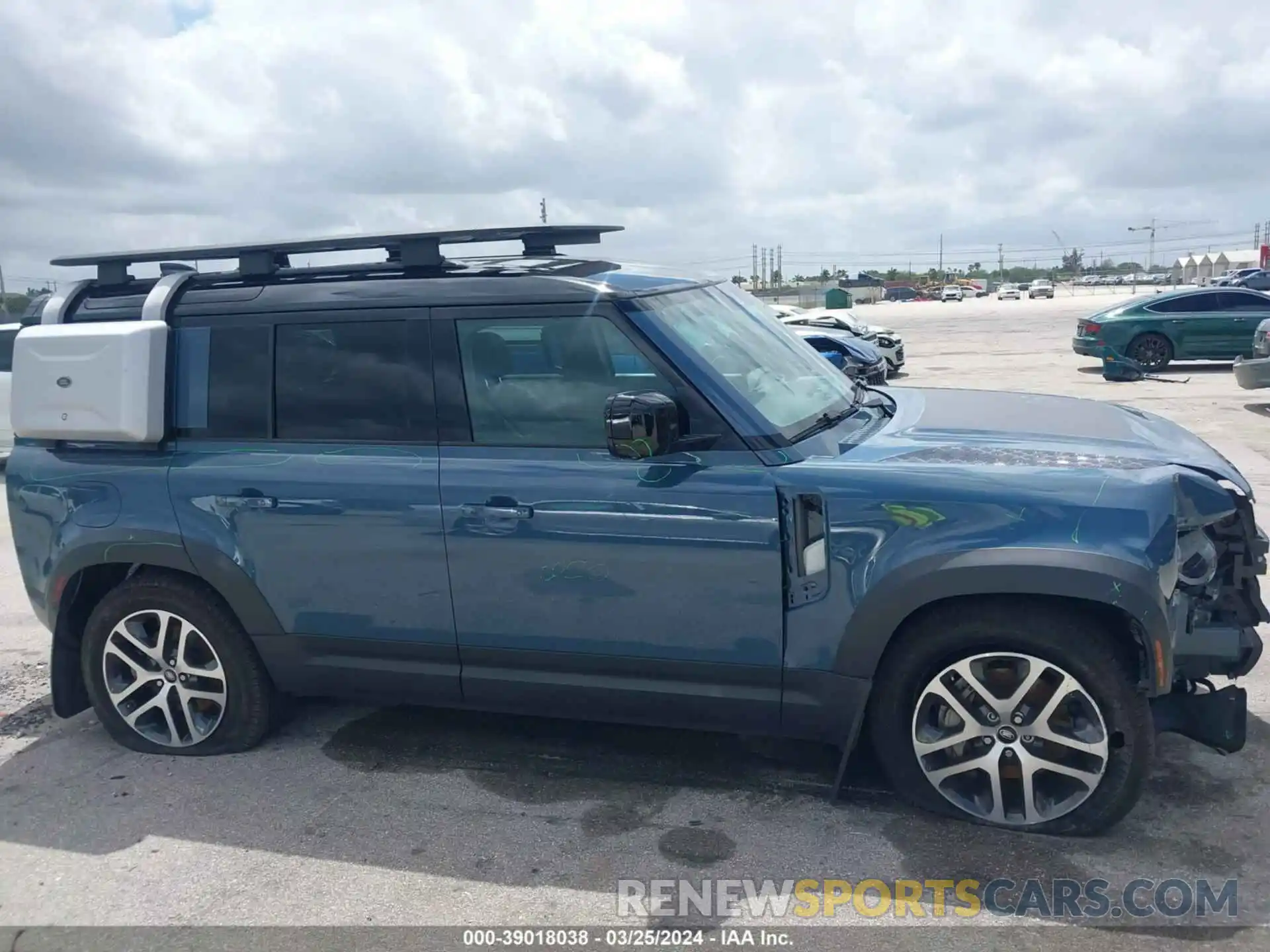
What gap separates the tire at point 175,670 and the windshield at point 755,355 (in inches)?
83.1

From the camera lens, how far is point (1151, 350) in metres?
18.5

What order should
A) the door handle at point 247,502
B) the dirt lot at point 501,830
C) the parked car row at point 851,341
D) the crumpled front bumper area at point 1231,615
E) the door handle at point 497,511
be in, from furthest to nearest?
the parked car row at point 851,341, the door handle at point 247,502, the door handle at point 497,511, the crumpled front bumper area at point 1231,615, the dirt lot at point 501,830

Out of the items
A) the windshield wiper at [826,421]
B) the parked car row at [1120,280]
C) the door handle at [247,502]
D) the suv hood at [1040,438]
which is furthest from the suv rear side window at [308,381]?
the parked car row at [1120,280]

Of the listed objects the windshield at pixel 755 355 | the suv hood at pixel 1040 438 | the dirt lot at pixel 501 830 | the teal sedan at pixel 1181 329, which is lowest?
the dirt lot at pixel 501 830

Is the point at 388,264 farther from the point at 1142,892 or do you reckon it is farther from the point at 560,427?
the point at 1142,892

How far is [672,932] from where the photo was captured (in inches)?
123

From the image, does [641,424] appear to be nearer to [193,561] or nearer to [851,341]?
[193,561]

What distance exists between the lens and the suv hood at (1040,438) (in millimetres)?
3543

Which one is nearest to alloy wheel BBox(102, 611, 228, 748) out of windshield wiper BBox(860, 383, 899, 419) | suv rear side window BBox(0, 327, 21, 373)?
windshield wiper BBox(860, 383, 899, 419)

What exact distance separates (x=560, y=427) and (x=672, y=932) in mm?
1653

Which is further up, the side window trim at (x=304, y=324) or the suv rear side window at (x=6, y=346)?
the suv rear side window at (x=6, y=346)

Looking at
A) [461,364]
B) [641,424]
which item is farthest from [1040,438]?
[461,364]

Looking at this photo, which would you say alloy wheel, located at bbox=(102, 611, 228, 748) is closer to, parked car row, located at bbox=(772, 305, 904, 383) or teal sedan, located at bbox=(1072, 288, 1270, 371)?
parked car row, located at bbox=(772, 305, 904, 383)

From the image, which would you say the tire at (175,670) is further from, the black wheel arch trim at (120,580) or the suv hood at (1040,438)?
the suv hood at (1040,438)
